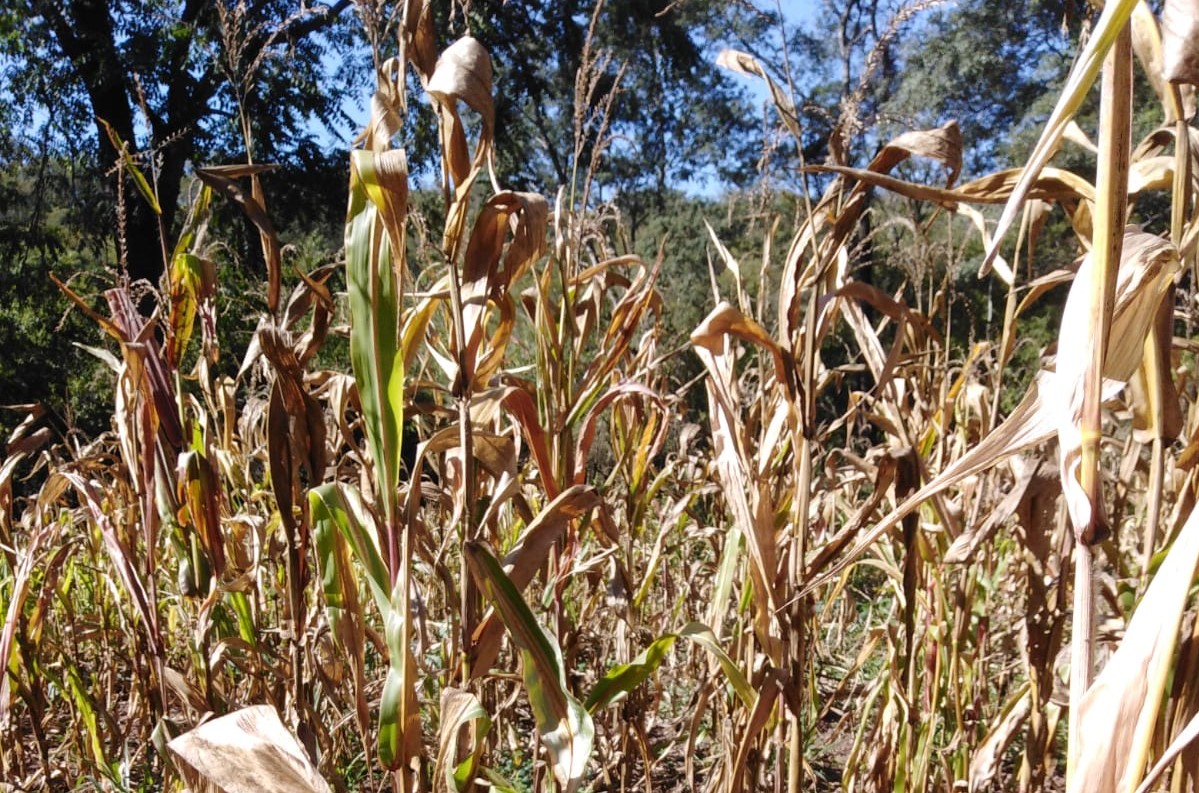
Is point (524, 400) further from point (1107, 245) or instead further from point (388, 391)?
point (1107, 245)

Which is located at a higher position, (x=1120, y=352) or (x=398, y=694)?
(x=1120, y=352)

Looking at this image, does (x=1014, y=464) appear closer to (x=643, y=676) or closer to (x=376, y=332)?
(x=643, y=676)

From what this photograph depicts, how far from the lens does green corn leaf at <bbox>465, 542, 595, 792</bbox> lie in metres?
0.79

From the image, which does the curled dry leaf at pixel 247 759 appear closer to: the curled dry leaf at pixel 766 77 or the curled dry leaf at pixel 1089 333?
the curled dry leaf at pixel 1089 333

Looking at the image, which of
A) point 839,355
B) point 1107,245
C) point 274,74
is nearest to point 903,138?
point 1107,245

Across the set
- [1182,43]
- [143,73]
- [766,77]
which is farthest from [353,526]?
[143,73]

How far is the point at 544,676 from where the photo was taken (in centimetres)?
80

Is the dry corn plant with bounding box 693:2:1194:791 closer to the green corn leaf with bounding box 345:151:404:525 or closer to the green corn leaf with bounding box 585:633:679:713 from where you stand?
the green corn leaf with bounding box 585:633:679:713

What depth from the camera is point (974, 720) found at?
4.84 ft

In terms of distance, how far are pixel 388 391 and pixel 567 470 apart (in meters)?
0.41

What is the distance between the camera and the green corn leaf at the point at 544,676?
0.79 metres

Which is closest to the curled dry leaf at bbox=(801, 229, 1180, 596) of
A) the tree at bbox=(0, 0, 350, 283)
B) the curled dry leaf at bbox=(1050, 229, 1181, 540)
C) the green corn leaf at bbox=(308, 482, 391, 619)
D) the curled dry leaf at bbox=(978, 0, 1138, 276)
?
the curled dry leaf at bbox=(1050, 229, 1181, 540)

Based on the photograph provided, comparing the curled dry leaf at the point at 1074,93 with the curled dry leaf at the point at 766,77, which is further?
the curled dry leaf at the point at 766,77

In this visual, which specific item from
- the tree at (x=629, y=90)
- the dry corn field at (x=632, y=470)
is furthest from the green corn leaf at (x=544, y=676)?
the tree at (x=629, y=90)
